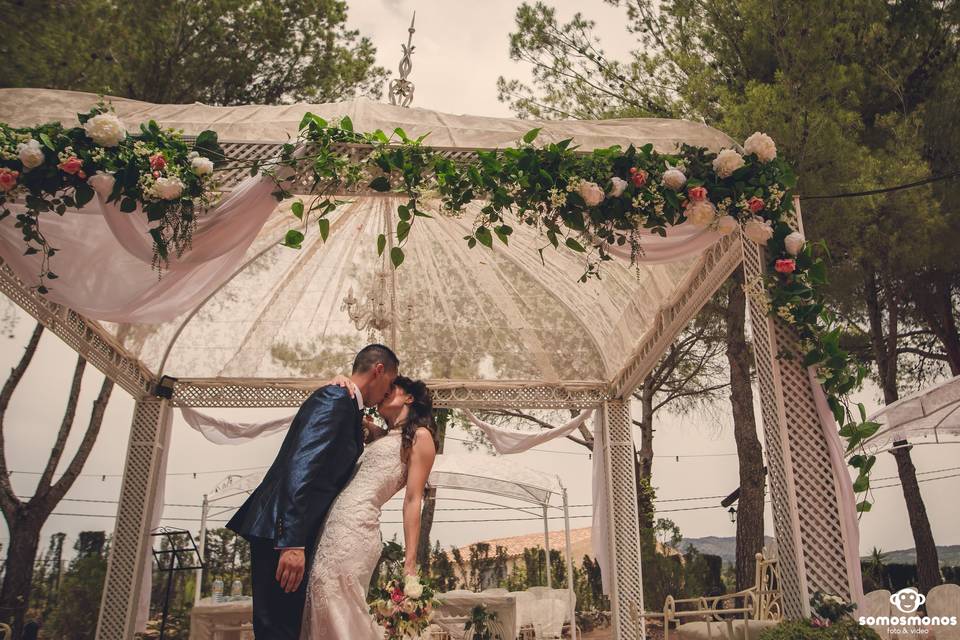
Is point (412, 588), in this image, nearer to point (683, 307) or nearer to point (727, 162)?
point (727, 162)

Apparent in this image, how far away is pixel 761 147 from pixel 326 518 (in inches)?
112

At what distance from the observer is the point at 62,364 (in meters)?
11.2

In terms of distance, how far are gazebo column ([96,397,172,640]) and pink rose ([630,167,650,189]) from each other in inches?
214

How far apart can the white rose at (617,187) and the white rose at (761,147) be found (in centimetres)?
71

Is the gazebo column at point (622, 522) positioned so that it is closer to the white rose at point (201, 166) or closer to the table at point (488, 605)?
the table at point (488, 605)

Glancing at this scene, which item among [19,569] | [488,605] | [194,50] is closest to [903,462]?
[488,605]

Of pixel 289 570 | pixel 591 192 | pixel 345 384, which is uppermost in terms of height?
pixel 591 192

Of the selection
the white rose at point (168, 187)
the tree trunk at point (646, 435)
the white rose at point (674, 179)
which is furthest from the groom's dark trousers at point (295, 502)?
the tree trunk at point (646, 435)

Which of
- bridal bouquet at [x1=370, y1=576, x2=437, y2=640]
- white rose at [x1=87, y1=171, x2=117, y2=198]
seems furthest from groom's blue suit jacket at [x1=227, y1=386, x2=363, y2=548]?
white rose at [x1=87, y1=171, x2=117, y2=198]

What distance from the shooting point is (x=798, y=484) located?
369 cm

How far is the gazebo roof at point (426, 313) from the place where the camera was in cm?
643

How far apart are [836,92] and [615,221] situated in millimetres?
6076

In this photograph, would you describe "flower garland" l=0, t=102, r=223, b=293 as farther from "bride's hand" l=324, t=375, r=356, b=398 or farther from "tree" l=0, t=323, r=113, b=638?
"tree" l=0, t=323, r=113, b=638

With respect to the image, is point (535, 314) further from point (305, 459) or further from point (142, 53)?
point (142, 53)
